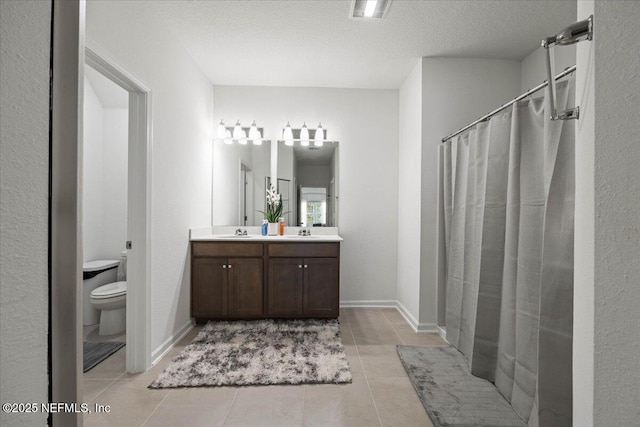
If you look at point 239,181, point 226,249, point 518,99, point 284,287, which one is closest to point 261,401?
point 284,287

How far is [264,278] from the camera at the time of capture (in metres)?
2.94

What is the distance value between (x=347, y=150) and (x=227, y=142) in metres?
1.38

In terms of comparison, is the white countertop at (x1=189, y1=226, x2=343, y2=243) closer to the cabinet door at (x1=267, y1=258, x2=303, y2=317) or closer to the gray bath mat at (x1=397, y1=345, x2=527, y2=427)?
the cabinet door at (x1=267, y1=258, x2=303, y2=317)

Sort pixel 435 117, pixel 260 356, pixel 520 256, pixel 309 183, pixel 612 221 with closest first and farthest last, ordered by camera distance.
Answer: pixel 612 221, pixel 520 256, pixel 260 356, pixel 435 117, pixel 309 183

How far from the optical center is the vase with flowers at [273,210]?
11.3ft

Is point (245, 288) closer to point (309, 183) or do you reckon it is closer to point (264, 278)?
point (264, 278)

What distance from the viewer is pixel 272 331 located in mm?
2756

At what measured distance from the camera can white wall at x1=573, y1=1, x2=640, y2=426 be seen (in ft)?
2.30

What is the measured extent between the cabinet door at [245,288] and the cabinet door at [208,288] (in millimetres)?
67

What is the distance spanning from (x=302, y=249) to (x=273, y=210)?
754 mm

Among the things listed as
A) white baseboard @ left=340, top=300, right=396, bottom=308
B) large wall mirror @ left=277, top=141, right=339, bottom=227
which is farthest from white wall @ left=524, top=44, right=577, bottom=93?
white baseboard @ left=340, top=300, right=396, bottom=308

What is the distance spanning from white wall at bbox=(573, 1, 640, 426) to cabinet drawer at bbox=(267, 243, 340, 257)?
225cm

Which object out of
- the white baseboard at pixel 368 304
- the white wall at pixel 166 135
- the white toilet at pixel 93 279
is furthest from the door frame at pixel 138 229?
the white baseboard at pixel 368 304

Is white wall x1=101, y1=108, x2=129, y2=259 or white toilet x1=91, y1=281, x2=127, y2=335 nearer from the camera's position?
white toilet x1=91, y1=281, x2=127, y2=335
